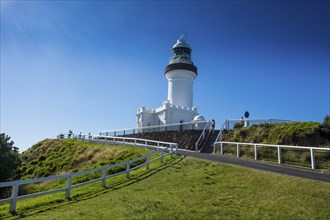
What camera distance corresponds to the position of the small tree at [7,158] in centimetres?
1590

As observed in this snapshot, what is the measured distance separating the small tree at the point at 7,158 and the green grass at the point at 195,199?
9360 millimetres

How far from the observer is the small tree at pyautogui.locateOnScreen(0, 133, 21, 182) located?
52.2 ft

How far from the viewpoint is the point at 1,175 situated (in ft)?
51.9

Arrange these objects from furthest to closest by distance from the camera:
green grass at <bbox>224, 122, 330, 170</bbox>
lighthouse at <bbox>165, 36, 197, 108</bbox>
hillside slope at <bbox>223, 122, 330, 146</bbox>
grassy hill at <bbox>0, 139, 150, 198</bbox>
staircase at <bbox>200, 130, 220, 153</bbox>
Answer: lighthouse at <bbox>165, 36, 197, 108</bbox> → staircase at <bbox>200, 130, 220, 153</bbox> → grassy hill at <bbox>0, 139, 150, 198</bbox> → hillside slope at <bbox>223, 122, 330, 146</bbox> → green grass at <bbox>224, 122, 330, 170</bbox>

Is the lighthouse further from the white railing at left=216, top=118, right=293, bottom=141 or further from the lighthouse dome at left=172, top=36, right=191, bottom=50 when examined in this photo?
the white railing at left=216, top=118, right=293, bottom=141

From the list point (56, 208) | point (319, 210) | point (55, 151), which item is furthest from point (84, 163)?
point (319, 210)

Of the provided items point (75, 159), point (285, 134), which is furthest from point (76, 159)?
point (285, 134)

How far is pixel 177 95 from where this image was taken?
38688 millimetres

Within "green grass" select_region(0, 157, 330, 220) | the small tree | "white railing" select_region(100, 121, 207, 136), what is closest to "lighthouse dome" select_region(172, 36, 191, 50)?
"white railing" select_region(100, 121, 207, 136)

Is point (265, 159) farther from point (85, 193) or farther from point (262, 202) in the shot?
point (85, 193)

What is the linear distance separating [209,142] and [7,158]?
49.2ft

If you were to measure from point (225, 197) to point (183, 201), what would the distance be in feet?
4.26

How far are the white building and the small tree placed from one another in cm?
1828

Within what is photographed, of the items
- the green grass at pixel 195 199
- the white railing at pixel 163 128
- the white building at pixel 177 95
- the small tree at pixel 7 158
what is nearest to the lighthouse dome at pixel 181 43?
the white building at pixel 177 95
